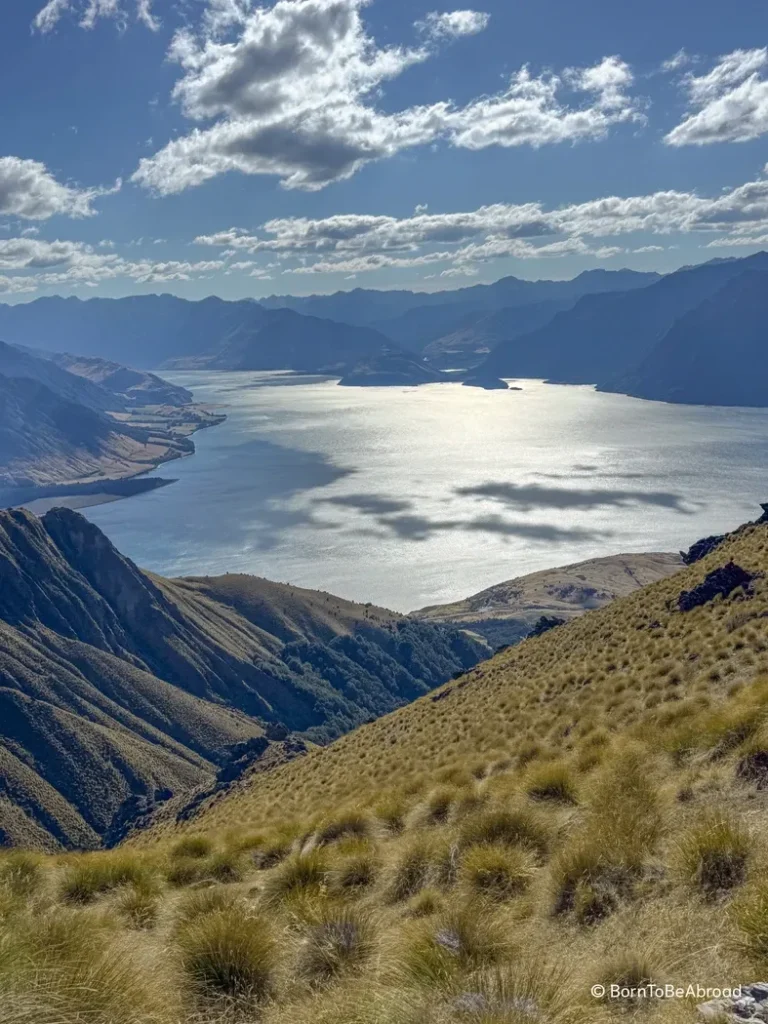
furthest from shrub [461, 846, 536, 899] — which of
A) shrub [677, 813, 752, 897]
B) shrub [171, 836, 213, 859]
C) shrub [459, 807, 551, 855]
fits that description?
shrub [171, 836, 213, 859]

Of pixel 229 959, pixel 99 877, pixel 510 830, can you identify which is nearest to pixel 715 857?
→ pixel 510 830

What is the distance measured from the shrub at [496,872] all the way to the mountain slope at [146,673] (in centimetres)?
8682

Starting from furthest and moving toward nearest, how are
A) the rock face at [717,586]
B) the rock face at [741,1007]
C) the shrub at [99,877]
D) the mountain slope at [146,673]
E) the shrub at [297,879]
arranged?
1. the mountain slope at [146,673]
2. the rock face at [717,586]
3. the shrub at [99,877]
4. the shrub at [297,879]
5. the rock face at [741,1007]

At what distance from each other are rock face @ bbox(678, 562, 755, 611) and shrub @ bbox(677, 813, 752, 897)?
74.3 feet

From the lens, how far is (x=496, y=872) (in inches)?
407

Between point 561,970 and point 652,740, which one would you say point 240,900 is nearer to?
point 561,970

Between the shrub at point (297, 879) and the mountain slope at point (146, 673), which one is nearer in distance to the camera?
the shrub at point (297, 879)

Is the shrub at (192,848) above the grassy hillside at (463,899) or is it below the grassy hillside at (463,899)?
below

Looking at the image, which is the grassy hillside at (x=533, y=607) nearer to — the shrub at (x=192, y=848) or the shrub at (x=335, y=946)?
the shrub at (x=192, y=848)

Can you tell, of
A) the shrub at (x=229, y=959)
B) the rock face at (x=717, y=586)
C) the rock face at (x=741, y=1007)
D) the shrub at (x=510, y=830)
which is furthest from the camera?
the rock face at (x=717, y=586)

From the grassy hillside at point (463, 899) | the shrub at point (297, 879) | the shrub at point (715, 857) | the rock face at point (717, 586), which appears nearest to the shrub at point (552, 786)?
the grassy hillside at point (463, 899)

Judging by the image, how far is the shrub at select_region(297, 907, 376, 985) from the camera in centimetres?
839

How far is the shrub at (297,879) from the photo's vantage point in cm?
1116

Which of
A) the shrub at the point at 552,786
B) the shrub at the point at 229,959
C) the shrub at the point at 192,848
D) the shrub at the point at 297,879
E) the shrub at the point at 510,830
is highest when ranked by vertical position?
the shrub at the point at 229,959
